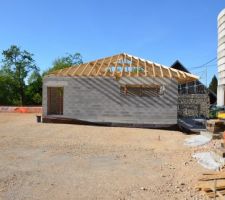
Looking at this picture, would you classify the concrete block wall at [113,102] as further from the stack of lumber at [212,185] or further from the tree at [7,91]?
the tree at [7,91]

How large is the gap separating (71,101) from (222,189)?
1323 centimetres

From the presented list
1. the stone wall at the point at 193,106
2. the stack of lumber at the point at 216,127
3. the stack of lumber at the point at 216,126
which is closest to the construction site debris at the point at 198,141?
the stack of lumber at the point at 216,127

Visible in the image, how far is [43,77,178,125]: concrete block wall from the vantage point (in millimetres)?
17875

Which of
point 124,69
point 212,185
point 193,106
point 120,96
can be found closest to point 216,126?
point 212,185

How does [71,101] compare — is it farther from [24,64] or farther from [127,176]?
[24,64]

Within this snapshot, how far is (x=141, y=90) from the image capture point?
60.0 feet

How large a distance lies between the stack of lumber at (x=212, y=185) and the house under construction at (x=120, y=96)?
11.0 m

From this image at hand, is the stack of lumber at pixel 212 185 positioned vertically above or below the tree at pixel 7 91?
below

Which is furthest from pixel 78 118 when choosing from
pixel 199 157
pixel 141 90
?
pixel 199 157

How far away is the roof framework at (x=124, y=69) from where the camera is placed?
18.1 m

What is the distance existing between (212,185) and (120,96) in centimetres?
1209

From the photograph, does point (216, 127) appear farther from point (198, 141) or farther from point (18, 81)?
point (18, 81)

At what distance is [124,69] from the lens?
1912 centimetres

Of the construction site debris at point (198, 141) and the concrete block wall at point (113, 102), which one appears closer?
the construction site debris at point (198, 141)
